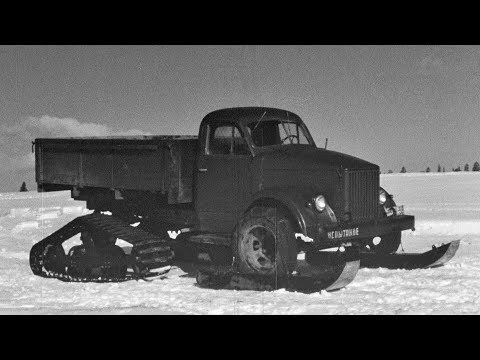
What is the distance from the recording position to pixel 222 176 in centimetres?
1148

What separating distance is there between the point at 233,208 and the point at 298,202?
4.66ft

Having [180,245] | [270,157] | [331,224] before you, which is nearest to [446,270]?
[331,224]

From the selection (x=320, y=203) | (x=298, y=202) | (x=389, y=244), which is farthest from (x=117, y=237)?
(x=389, y=244)

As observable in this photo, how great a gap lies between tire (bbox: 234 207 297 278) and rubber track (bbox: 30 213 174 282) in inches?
50.8

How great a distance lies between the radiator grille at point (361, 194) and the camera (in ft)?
35.0

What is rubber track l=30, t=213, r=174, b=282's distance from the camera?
37.5ft

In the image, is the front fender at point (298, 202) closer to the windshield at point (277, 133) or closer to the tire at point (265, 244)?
the tire at point (265, 244)

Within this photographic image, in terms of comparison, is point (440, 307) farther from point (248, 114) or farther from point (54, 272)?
point (54, 272)

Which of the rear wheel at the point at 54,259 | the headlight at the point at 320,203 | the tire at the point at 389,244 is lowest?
the rear wheel at the point at 54,259

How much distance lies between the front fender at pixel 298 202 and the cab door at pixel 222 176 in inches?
24.4

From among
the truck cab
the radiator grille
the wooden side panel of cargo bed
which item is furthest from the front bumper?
the wooden side panel of cargo bed

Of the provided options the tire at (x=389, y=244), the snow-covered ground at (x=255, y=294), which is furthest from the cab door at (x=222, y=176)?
the tire at (x=389, y=244)

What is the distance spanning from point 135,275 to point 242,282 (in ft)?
5.98

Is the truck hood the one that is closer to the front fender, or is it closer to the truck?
the truck
